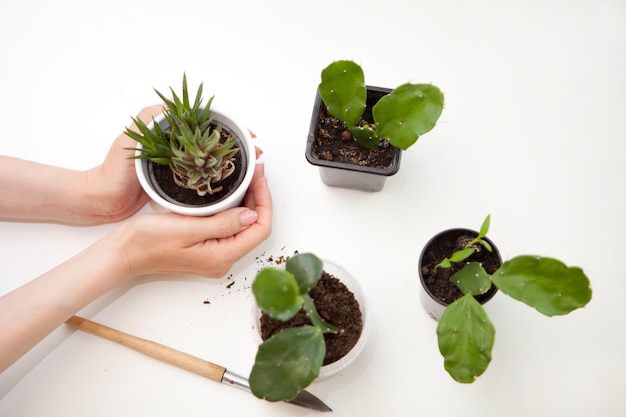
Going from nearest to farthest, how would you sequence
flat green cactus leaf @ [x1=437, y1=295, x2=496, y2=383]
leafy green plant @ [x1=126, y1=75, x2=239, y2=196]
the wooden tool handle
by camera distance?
flat green cactus leaf @ [x1=437, y1=295, x2=496, y2=383] < leafy green plant @ [x1=126, y1=75, x2=239, y2=196] < the wooden tool handle

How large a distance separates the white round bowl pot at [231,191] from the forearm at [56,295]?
13cm

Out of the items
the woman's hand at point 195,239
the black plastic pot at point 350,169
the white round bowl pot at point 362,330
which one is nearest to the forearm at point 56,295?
the woman's hand at point 195,239

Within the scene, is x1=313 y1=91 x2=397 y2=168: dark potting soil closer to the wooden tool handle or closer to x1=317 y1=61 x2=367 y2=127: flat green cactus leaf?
x1=317 y1=61 x2=367 y2=127: flat green cactus leaf

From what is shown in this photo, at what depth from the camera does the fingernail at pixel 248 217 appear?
89 cm

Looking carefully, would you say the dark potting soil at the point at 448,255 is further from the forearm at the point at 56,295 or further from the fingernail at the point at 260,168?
the forearm at the point at 56,295

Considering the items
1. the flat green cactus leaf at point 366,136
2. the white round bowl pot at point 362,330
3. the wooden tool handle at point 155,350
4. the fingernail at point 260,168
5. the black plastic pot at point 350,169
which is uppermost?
the flat green cactus leaf at point 366,136

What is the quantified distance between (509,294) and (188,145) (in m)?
0.49

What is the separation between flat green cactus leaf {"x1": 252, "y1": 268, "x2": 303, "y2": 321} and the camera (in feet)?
1.92

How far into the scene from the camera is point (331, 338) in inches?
33.0

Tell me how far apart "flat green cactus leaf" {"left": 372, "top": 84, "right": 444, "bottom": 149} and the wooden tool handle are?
0.48 meters

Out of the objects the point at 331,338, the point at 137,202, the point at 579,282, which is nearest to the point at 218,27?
the point at 137,202

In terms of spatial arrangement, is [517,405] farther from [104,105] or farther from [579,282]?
[104,105]

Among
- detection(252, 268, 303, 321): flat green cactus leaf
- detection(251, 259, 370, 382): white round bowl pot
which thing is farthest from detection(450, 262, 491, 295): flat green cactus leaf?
detection(252, 268, 303, 321): flat green cactus leaf

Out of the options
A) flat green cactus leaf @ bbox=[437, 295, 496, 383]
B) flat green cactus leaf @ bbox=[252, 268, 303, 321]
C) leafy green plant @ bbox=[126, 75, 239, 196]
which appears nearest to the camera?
flat green cactus leaf @ bbox=[252, 268, 303, 321]
